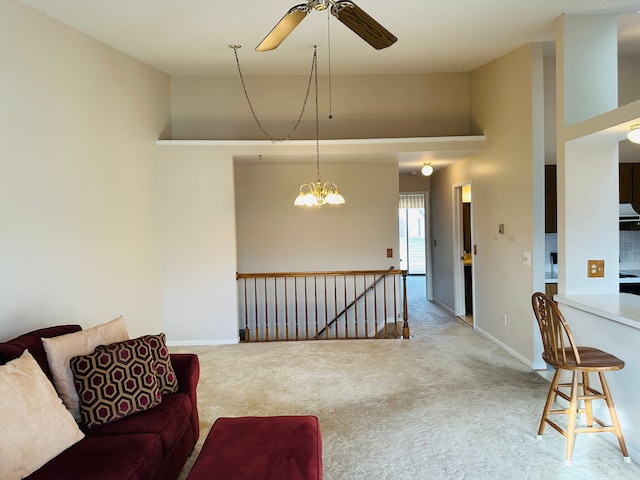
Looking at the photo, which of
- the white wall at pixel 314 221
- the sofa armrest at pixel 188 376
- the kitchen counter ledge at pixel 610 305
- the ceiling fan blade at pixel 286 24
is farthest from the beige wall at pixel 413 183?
the sofa armrest at pixel 188 376

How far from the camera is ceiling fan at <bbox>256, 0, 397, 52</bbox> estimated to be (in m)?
2.10

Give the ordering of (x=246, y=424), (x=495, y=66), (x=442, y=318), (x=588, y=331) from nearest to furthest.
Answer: (x=246, y=424) → (x=588, y=331) → (x=495, y=66) → (x=442, y=318)

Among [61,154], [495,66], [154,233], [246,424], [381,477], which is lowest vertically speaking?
[381,477]

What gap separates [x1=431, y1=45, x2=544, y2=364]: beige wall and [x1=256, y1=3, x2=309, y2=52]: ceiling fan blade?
9.46 ft

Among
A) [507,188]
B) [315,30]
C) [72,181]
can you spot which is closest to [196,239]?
[72,181]

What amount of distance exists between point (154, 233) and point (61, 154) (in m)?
1.68

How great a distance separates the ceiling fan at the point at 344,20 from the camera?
6.89ft

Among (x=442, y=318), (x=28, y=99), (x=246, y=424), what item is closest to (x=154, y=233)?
(x=28, y=99)

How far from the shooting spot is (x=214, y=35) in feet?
13.1

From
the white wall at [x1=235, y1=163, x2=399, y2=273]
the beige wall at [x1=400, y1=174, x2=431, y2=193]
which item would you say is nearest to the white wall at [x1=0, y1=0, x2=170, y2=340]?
the white wall at [x1=235, y1=163, x2=399, y2=273]

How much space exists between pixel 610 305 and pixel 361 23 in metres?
2.60

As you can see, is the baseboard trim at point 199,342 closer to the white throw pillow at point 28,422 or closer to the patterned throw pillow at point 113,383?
the patterned throw pillow at point 113,383

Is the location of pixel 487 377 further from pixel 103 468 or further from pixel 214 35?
pixel 214 35

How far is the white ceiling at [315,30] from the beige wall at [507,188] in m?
0.34
